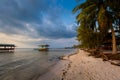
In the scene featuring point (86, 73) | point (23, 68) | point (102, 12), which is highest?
point (102, 12)

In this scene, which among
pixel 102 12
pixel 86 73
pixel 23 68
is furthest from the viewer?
pixel 102 12

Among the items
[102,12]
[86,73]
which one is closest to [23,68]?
[86,73]

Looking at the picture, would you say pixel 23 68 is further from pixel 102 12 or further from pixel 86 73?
pixel 102 12

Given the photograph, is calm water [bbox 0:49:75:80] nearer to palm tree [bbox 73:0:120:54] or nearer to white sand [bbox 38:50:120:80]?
white sand [bbox 38:50:120:80]

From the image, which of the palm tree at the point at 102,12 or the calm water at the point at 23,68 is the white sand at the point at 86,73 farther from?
the palm tree at the point at 102,12

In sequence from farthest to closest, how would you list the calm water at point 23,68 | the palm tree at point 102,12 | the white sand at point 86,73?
the palm tree at point 102,12
the calm water at point 23,68
the white sand at point 86,73

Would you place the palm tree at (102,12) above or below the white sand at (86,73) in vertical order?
above

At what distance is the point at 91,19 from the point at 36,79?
631 inches

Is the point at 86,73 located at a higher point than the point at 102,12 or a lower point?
lower

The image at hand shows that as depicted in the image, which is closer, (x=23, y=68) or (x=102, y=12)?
(x=23, y=68)

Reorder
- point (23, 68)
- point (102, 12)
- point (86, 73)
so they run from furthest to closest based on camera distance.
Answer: point (102, 12)
point (23, 68)
point (86, 73)

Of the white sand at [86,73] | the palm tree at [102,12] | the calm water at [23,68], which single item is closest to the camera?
the white sand at [86,73]

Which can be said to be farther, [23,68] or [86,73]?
[23,68]

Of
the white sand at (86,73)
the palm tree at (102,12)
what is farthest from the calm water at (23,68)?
the palm tree at (102,12)
